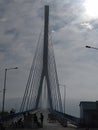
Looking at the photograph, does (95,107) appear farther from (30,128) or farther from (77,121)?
(30,128)

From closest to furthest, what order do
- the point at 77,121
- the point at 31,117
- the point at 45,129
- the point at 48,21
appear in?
the point at 45,129 < the point at 31,117 < the point at 77,121 < the point at 48,21

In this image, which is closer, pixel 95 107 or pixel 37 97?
pixel 95 107

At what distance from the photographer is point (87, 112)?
40.8 metres

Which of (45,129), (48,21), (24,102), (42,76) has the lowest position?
(45,129)

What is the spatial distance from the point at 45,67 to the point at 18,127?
1676 inches

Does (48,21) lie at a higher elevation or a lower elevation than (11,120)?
higher

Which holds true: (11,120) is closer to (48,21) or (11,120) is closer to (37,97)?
(48,21)

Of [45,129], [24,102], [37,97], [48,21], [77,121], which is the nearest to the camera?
[45,129]

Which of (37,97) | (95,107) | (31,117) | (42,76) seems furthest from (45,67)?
(31,117)

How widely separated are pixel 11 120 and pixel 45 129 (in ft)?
29.3

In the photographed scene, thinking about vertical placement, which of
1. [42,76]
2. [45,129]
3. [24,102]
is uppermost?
[42,76]

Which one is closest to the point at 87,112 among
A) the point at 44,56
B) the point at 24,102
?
the point at 24,102

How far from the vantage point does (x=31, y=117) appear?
38.4 metres

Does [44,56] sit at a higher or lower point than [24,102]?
higher
